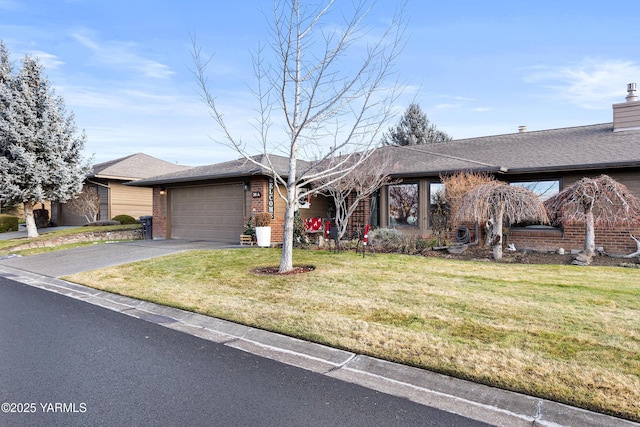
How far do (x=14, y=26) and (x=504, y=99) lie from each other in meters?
16.8

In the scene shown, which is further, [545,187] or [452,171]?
[452,171]

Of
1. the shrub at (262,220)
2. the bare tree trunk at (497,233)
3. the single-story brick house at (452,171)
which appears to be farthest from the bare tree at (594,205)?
the shrub at (262,220)

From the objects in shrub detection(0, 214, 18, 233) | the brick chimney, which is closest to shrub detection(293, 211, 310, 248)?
the brick chimney

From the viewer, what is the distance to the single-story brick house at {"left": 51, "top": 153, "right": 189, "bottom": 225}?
2184cm

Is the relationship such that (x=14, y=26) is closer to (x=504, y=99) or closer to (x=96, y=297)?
(x=96, y=297)

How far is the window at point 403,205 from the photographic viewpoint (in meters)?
13.8

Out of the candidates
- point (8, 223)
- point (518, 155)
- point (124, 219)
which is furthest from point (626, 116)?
point (8, 223)

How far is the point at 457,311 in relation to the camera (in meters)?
5.34

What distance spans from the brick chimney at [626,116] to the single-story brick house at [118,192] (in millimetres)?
20865

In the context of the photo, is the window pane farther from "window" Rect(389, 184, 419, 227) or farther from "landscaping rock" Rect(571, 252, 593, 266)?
"landscaping rock" Rect(571, 252, 593, 266)

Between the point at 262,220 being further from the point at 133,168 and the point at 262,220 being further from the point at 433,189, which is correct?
the point at 133,168

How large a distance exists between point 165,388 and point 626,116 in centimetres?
1525

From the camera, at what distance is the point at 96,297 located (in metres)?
7.15

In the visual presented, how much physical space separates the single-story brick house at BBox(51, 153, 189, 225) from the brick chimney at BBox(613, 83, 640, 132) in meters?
20.9
